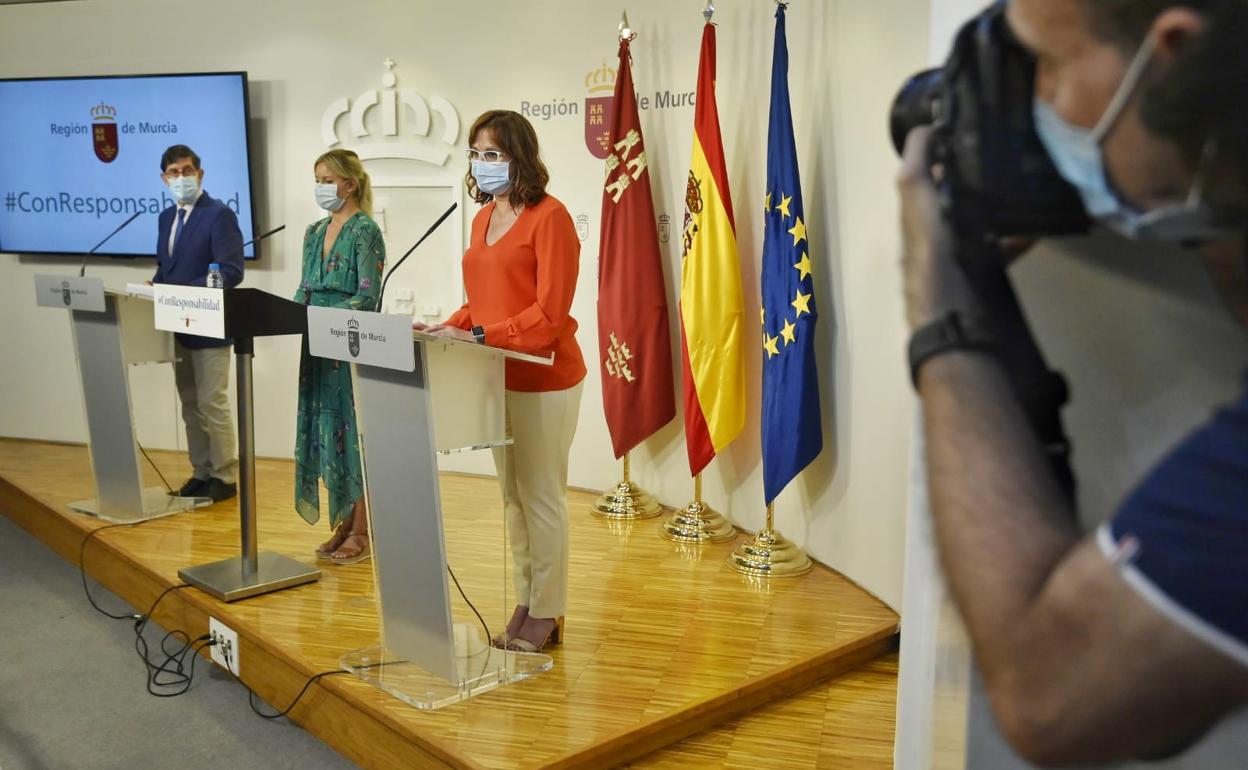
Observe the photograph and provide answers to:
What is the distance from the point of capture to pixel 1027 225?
62cm

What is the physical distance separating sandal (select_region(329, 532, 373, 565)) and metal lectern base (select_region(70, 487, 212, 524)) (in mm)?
1006

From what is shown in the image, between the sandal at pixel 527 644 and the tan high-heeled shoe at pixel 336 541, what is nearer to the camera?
the sandal at pixel 527 644

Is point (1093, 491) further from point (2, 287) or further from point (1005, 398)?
point (2, 287)

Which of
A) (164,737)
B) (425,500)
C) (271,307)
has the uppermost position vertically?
(271,307)

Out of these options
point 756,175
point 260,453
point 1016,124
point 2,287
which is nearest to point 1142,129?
point 1016,124

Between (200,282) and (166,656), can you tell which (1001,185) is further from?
(200,282)

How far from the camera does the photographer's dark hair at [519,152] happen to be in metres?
2.63

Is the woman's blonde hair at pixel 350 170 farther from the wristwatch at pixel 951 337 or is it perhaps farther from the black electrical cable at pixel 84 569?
the wristwatch at pixel 951 337

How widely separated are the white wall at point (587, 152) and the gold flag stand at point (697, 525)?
0.13 m

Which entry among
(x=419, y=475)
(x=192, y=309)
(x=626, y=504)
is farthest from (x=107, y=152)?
(x=419, y=475)

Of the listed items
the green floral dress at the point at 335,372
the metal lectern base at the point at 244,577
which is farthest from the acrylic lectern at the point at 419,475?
the green floral dress at the point at 335,372

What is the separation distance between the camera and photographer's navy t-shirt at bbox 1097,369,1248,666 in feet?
1.61

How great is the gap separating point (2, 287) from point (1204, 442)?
6.81m

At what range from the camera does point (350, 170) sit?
354cm
